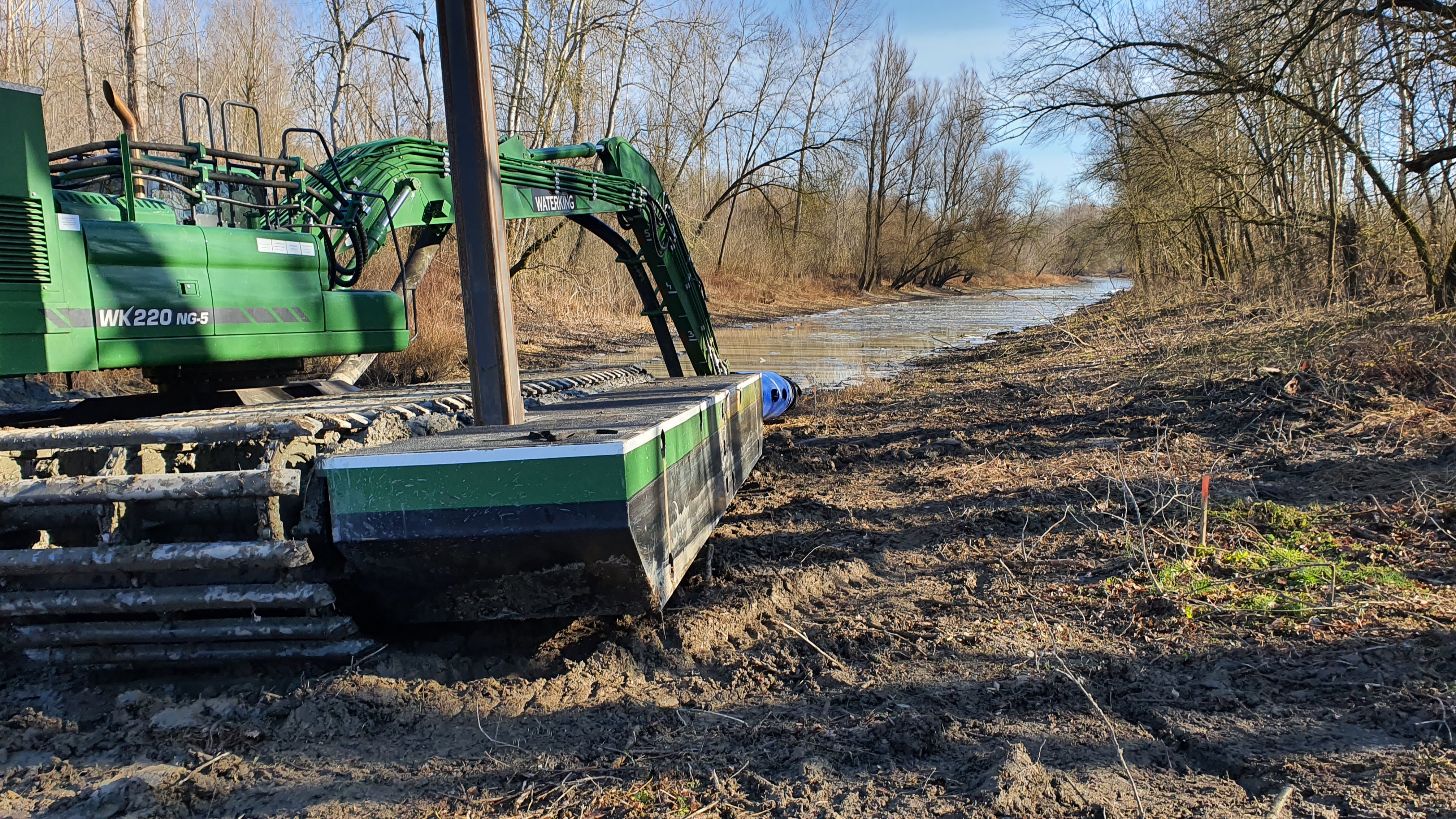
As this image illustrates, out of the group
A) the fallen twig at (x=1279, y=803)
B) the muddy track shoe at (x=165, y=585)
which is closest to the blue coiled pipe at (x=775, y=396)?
the muddy track shoe at (x=165, y=585)

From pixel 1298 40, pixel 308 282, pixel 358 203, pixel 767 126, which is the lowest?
pixel 308 282

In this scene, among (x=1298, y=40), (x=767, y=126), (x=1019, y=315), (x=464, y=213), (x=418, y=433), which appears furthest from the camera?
(x=767, y=126)

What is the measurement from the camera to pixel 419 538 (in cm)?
329

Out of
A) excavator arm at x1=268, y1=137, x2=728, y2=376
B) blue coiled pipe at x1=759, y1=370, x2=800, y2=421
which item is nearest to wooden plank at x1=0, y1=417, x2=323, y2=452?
excavator arm at x1=268, y1=137, x2=728, y2=376

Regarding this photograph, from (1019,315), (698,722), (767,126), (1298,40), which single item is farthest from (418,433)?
(767,126)

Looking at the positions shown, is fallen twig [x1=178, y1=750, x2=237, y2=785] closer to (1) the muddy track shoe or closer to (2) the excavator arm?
(1) the muddy track shoe

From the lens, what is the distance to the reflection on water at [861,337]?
15797 mm

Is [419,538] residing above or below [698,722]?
above

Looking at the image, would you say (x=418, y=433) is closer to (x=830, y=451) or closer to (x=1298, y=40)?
(x=830, y=451)

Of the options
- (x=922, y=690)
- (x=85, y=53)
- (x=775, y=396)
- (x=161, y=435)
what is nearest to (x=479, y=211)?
(x=161, y=435)

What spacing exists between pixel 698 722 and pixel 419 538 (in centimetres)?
116

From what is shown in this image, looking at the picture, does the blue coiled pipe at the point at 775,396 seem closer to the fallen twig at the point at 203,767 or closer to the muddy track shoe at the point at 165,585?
the muddy track shoe at the point at 165,585

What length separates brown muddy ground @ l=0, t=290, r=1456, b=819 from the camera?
267 centimetres

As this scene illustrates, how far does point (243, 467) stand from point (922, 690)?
2.68 metres
